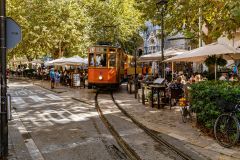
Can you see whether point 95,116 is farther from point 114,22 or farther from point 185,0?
point 114,22

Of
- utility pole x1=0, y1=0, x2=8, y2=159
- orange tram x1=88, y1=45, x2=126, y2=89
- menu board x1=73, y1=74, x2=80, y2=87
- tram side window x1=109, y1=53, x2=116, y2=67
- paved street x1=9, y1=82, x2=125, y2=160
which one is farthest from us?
menu board x1=73, y1=74, x2=80, y2=87

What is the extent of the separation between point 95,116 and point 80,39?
28204 mm

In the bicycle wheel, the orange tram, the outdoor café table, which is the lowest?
the bicycle wheel

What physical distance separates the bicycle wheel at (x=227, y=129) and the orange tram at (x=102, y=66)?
53.0ft

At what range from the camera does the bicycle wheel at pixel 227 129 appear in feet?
27.5

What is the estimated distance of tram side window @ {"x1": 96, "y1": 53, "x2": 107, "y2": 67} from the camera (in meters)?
24.9

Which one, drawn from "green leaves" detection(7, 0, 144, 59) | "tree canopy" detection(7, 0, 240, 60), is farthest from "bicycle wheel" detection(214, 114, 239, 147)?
"green leaves" detection(7, 0, 144, 59)

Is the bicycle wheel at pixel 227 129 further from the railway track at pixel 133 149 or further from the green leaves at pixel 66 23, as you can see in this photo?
the green leaves at pixel 66 23

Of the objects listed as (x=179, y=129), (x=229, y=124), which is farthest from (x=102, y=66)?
(x=229, y=124)

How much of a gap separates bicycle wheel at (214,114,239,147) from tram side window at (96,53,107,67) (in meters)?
16.4

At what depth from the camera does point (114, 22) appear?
152 ft

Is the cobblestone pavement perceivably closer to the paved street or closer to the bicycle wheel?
the bicycle wheel

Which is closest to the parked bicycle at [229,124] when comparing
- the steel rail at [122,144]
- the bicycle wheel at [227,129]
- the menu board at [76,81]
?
the bicycle wheel at [227,129]

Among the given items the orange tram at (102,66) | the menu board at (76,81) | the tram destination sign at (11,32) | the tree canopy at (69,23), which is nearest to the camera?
the tram destination sign at (11,32)
